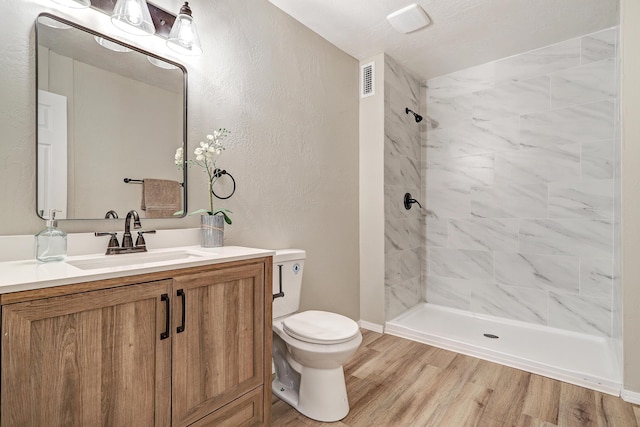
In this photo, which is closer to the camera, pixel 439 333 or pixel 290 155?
pixel 290 155

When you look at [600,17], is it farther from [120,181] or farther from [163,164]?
[120,181]

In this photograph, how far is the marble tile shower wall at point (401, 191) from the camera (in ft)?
9.35

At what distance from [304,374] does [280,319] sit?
331 millimetres

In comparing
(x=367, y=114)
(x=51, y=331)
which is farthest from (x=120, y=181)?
(x=367, y=114)

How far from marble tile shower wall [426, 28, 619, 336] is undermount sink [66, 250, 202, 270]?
262 centimetres

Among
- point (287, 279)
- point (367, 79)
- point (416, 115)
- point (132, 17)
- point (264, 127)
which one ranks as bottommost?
point (287, 279)

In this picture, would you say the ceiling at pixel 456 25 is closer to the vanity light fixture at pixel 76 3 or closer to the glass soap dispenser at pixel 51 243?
the vanity light fixture at pixel 76 3

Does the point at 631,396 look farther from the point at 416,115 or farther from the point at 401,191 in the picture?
the point at 416,115

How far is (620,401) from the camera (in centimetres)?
180

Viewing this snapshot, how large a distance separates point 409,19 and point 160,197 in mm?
2039

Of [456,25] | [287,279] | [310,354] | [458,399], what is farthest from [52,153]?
[456,25]

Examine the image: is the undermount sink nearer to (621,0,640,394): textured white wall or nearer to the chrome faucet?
the chrome faucet

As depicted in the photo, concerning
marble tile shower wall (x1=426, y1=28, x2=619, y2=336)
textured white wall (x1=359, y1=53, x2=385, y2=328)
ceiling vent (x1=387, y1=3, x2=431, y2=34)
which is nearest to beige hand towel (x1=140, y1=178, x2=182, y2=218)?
textured white wall (x1=359, y1=53, x2=385, y2=328)

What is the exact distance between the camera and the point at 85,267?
4.08 ft
